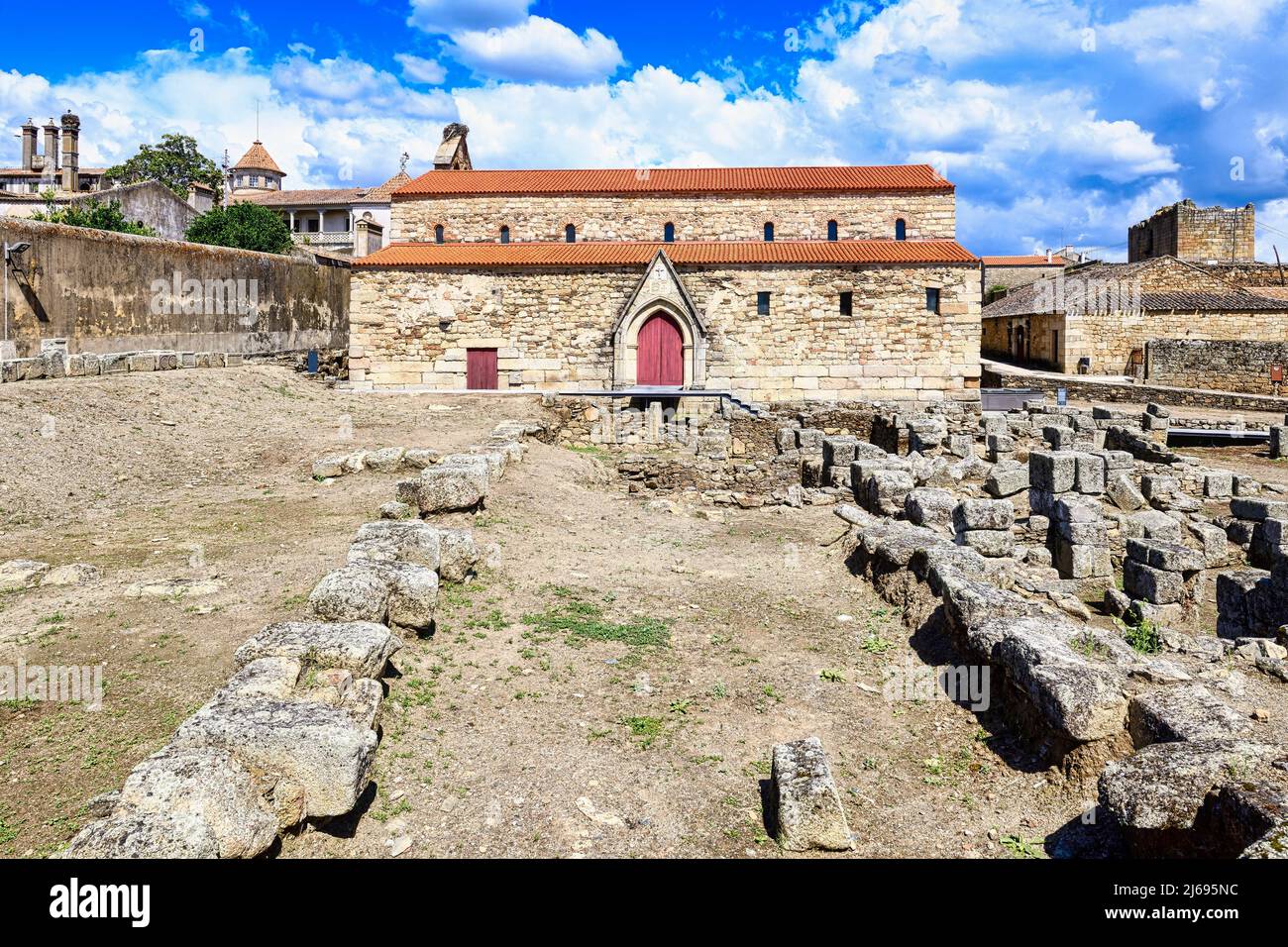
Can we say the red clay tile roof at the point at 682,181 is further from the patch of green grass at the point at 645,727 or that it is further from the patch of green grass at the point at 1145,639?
the patch of green grass at the point at 645,727

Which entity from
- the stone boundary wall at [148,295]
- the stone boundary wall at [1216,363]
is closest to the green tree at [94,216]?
the stone boundary wall at [148,295]

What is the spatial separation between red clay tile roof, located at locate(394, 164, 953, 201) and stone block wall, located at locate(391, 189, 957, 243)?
0.82ft

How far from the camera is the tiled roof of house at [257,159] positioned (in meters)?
81.5

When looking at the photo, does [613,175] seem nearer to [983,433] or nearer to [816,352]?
[816,352]

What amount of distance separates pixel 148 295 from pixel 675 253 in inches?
621

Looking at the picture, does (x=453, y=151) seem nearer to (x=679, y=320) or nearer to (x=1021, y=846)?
(x=679, y=320)

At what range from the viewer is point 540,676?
261 inches

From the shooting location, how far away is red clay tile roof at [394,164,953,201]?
31328 millimetres

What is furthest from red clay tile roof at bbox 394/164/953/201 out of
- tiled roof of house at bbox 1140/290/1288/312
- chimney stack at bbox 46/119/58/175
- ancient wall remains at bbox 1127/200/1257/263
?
chimney stack at bbox 46/119/58/175

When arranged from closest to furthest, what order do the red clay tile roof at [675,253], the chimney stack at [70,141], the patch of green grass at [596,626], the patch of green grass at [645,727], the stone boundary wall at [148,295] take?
the patch of green grass at [645,727] → the patch of green grass at [596,626] → the stone boundary wall at [148,295] → the red clay tile roof at [675,253] → the chimney stack at [70,141]

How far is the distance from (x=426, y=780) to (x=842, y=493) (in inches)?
448

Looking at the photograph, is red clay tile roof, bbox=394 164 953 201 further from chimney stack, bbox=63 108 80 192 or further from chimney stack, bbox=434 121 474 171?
chimney stack, bbox=63 108 80 192

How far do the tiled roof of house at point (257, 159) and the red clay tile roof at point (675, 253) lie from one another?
60.7 m

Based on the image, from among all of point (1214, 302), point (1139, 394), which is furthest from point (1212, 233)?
point (1139, 394)
